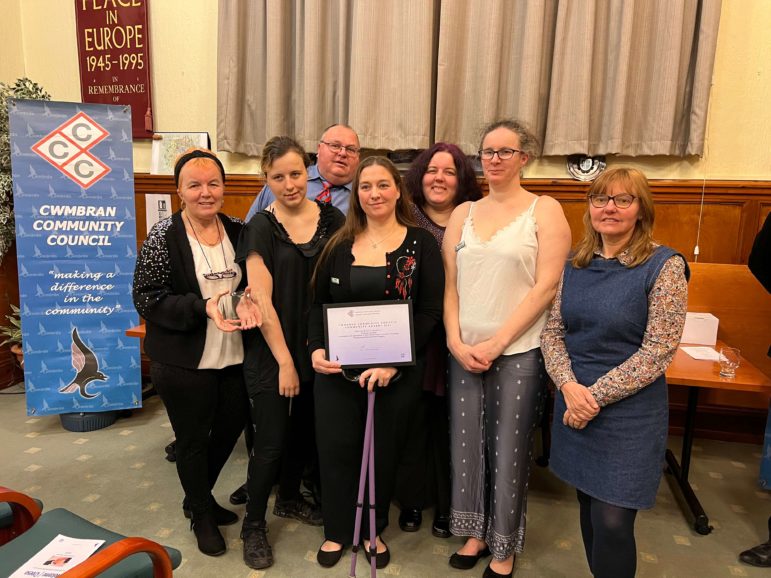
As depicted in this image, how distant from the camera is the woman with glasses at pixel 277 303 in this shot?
6.17 feet

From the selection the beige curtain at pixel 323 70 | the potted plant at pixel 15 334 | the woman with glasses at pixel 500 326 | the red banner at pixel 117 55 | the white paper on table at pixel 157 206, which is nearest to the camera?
the woman with glasses at pixel 500 326

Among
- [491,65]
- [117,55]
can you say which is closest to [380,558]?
[491,65]

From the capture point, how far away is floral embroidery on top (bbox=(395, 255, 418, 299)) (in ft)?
5.98

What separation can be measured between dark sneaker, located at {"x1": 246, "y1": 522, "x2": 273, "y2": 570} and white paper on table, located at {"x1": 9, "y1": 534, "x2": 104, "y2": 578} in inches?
27.1

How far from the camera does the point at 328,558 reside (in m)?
2.00

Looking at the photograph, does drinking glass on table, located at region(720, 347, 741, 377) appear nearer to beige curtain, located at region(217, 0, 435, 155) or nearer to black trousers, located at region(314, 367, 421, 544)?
black trousers, located at region(314, 367, 421, 544)

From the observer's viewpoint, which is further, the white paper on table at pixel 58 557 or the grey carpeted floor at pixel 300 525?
the grey carpeted floor at pixel 300 525

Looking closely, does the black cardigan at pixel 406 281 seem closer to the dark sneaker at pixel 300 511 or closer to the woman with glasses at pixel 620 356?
the woman with glasses at pixel 620 356

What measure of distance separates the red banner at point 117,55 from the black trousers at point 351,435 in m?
2.93

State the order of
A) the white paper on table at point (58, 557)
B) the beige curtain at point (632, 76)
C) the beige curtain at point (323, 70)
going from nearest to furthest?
the white paper on table at point (58, 557)
the beige curtain at point (632, 76)
the beige curtain at point (323, 70)

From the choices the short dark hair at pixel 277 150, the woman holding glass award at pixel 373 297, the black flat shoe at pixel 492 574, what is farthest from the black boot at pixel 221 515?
the short dark hair at pixel 277 150

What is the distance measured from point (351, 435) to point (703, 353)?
5.67ft

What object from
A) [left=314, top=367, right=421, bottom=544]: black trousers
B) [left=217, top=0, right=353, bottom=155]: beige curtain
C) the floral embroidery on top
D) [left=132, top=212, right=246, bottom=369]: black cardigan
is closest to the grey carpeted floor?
[left=314, top=367, right=421, bottom=544]: black trousers

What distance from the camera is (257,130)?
3.51 metres
